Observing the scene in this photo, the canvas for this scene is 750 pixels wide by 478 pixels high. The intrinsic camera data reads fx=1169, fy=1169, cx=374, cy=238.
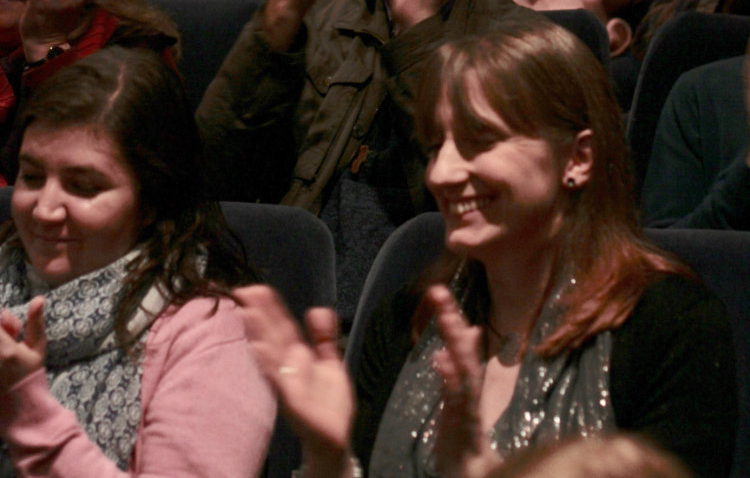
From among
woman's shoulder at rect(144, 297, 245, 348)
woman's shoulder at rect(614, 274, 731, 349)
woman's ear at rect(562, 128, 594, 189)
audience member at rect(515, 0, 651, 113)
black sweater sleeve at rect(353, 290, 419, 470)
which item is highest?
woman's ear at rect(562, 128, 594, 189)

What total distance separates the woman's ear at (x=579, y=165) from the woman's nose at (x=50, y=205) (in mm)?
504

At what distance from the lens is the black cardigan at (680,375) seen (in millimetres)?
1018

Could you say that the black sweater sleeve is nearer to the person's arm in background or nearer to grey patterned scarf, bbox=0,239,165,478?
grey patterned scarf, bbox=0,239,165,478

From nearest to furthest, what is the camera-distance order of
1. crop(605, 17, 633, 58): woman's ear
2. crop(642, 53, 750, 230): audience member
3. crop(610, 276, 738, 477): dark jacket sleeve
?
crop(610, 276, 738, 477): dark jacket sleeve → crop(642, 53, 750, 230): audience member → crop(605, 17, 633, 58): woman's ear

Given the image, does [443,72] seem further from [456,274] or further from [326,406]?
[326,406]

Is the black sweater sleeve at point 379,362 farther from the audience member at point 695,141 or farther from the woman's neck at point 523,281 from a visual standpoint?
the audience member at point 695,141

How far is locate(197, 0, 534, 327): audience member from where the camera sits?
1.65m

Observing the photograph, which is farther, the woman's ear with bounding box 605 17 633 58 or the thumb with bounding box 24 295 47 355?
the woman's ear with bounding box 605 17 633 58

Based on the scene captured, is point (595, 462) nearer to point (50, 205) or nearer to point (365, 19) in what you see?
point (50, 205)

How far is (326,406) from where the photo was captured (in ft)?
2.79

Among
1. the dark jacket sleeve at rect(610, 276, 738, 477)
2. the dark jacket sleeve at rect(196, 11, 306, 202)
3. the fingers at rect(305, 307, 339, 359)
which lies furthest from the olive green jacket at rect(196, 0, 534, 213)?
the fingers at rect(305, 307, 339, 359)

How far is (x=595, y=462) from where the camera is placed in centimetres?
51

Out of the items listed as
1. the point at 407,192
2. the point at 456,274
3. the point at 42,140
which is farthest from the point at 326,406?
the point at 407,192

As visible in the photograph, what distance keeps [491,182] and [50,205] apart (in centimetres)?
45
